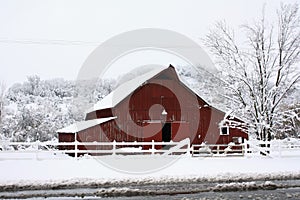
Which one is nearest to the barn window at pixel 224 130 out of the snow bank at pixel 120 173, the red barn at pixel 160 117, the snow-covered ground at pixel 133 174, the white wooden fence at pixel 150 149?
the red barn at pixel 160 117

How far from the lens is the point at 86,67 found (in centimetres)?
2625

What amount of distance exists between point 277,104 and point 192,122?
6846 mm

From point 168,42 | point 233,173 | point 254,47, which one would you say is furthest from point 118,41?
point 233,173

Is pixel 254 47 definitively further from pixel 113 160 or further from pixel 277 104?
pixel 113 160

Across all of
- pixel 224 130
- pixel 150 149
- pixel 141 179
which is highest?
pixel 224 130

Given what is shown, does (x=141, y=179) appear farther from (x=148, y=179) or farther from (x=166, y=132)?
(x=166, y=132)

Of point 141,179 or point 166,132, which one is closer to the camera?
point 141,179

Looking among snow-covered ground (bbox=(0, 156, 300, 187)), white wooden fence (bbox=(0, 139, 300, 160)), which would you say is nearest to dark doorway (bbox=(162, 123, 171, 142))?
white wooden fence (bbox=(0, 139, 300, 160))

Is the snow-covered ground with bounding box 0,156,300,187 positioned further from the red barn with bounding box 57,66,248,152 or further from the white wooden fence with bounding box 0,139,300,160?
the red barn with bounding box 57,66,248,152

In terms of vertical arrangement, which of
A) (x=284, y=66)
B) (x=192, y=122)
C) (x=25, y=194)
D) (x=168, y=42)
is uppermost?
(x=168, y=42)

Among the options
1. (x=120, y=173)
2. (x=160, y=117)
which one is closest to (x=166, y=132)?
Result: (x=160, y=117)

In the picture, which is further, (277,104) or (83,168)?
(277,104)

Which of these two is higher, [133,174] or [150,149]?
[150,149]

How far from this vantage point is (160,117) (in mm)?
25578
